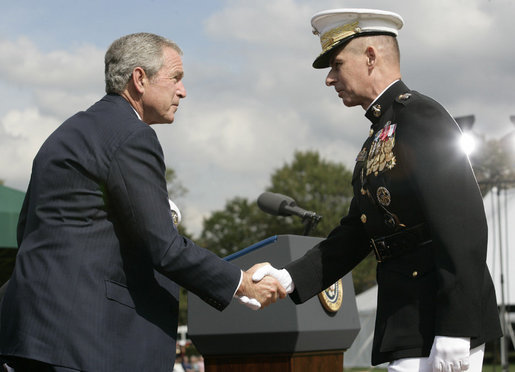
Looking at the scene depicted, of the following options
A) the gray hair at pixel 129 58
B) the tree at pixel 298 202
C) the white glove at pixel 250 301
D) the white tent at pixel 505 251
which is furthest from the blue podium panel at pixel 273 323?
the tree at pixel 298 202

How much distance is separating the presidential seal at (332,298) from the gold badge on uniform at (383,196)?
1.22 meters

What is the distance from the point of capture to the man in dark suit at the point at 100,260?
2617mm

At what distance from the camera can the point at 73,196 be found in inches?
108

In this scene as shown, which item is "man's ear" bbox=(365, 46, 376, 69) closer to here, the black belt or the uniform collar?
the uniform collar

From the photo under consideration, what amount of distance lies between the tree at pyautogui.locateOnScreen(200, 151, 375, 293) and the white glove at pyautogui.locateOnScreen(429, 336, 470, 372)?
38.9m

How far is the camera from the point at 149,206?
2.80 metres

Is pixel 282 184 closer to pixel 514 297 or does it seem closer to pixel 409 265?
pixel 514 297

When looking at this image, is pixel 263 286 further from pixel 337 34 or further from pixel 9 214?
pixel 9 214

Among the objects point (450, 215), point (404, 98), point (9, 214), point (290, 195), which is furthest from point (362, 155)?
point (290, 195)

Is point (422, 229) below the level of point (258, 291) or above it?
above

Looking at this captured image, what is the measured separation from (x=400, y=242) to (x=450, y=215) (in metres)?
0.30

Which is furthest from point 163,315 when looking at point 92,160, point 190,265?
point 92,160

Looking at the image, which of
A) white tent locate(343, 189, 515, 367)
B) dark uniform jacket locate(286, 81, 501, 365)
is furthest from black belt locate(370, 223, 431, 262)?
white tent locate(343, 189, 515, 367)

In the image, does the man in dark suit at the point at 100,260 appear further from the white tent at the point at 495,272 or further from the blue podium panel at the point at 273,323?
the white tent at the point at 495,272
